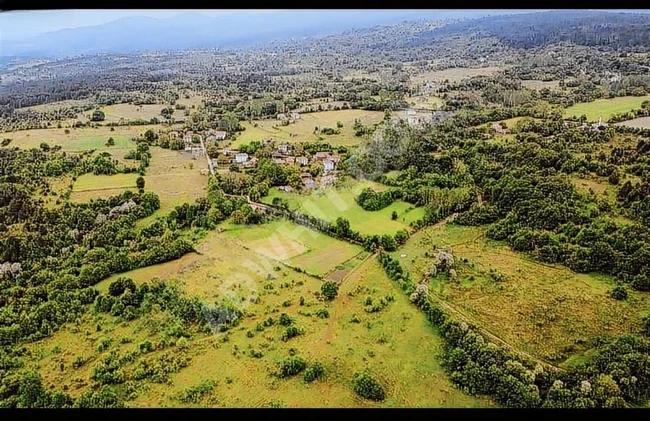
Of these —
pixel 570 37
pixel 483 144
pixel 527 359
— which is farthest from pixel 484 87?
pixel 527 359

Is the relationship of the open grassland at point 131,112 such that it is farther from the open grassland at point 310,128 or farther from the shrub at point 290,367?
the shrub at point 290,367

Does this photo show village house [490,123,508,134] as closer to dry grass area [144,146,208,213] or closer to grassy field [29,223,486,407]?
grassy field [29,223,486,407]

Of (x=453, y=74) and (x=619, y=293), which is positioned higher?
(x=453, y=74)

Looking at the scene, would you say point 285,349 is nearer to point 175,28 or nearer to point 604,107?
point 175,28

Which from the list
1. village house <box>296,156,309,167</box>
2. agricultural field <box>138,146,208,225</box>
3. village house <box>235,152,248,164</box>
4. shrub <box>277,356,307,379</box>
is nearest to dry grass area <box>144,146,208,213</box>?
agricultural field <box>138,146,208,225</box>

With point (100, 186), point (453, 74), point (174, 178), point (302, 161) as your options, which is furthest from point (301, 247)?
point (453, 74)

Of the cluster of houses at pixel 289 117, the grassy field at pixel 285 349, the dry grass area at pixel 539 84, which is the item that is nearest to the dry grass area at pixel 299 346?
the grassy field at pixel 285 349

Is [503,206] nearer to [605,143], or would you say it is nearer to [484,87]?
[605,143]
